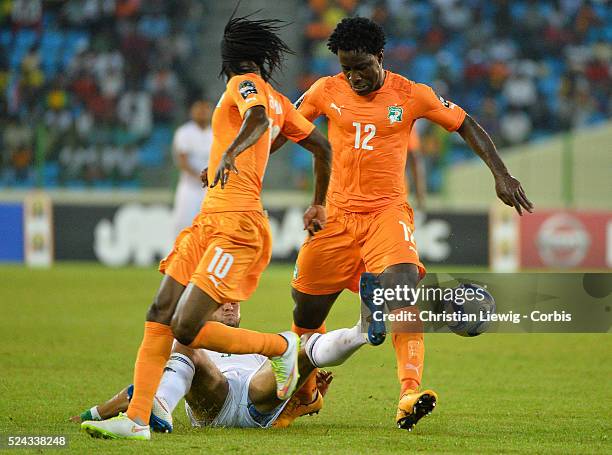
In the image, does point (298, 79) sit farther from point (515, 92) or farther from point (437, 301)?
point (437, 301)

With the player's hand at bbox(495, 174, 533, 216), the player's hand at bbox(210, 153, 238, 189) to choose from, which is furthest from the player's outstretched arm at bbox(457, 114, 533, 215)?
the player's hand at bbox(210, 153, 238, 189)

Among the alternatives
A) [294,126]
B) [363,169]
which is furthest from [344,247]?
[294,126]

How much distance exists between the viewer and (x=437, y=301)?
6.18 metres

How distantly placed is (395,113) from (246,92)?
1252 millimetres

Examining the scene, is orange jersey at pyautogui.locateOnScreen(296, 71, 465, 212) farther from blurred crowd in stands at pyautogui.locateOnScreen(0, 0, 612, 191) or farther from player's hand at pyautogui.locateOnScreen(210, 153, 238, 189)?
blurred crowd in stands at pyautogui.locateOnScreen(0, 0, 612, 191)

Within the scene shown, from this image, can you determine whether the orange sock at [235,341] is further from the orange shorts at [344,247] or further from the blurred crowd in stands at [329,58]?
the blurred crowd in stands at [329,58]

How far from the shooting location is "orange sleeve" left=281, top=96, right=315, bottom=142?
577cm

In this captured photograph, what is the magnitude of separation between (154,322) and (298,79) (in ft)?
53.4

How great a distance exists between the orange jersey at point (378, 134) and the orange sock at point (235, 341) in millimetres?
1156

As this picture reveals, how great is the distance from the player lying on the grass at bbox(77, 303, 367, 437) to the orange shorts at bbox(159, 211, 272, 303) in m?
0.46

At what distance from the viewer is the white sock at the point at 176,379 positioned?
5.54m

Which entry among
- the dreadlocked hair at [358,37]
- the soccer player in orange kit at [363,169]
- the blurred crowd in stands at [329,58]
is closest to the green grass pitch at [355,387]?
the soccer player in orange kit at [363,169]

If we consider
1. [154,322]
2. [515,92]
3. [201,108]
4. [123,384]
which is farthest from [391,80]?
[515,92]

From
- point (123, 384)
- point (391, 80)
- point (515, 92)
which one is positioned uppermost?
point (515, 92)
